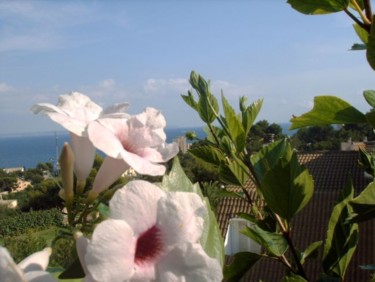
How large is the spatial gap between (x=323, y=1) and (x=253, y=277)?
6.77m

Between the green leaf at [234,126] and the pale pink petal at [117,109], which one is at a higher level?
the pale pink petal at [117,109]

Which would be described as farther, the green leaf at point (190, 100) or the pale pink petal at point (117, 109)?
the green leaf at point (190, 100)

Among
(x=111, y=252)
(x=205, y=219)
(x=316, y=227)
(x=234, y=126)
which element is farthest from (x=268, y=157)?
(x=316, y=227)

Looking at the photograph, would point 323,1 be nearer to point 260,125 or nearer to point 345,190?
point 345,190

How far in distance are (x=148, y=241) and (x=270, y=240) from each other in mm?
425

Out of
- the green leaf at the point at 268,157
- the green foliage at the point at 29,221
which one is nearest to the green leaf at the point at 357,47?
the green leaf at the point at 268,157

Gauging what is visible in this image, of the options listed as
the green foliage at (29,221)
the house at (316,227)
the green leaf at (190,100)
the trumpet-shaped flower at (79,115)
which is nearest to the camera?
the trumpet-shaped flower at (79,115)

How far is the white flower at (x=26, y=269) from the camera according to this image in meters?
0.32

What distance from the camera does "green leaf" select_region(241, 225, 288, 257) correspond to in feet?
2.47

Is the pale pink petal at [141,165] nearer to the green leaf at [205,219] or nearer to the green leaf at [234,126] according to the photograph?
the green leaf at [205,219]

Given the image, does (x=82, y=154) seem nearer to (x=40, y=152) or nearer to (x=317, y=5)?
(x=317, y=5)

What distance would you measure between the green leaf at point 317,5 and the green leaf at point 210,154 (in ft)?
1.21

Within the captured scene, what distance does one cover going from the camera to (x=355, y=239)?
766 mm

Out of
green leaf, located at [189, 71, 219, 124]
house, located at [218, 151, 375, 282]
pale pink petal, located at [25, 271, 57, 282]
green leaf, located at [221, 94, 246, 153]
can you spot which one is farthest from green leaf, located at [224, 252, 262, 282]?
house, located at [218, 151, 375, 282]
